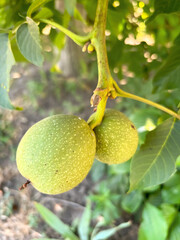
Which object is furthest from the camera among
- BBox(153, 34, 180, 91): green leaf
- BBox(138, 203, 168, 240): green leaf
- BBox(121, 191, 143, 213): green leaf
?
BBox(121, 191, 143, 213): green leaf

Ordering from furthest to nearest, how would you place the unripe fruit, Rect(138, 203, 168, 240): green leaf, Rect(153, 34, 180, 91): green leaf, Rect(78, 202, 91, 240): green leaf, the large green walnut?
1. Rect(78, 202, 91, 240): green leaf
2. Rect(138, 203, 168, 240): green leaf
3. Rect(153, 34, 180, 91): green leaf
4. the unripe fruit
5. the large green walnut

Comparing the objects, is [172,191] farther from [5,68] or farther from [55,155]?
[5,68]

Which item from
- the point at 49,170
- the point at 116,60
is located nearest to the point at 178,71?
the point at 116,60

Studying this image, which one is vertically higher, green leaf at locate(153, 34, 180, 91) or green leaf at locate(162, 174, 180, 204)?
green leaf at locate(153, 34, 180, 91)

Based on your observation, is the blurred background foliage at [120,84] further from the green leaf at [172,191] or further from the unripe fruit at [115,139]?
the unripe fruit at [115,139]

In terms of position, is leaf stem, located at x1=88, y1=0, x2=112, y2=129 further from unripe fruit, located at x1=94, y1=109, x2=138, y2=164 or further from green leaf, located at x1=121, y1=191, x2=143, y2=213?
green leaf, located at x1=121, y1=191, x2=143, y2=213

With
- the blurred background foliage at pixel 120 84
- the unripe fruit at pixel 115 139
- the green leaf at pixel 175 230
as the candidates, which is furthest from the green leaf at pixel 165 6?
the green leaf at pixel 175 230

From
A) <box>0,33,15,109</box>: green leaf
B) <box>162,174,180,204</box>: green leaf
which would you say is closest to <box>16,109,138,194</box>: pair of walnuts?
<box>0,33,15,109</box>: green leaf

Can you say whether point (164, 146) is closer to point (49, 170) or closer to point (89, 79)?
point (49, 170)
